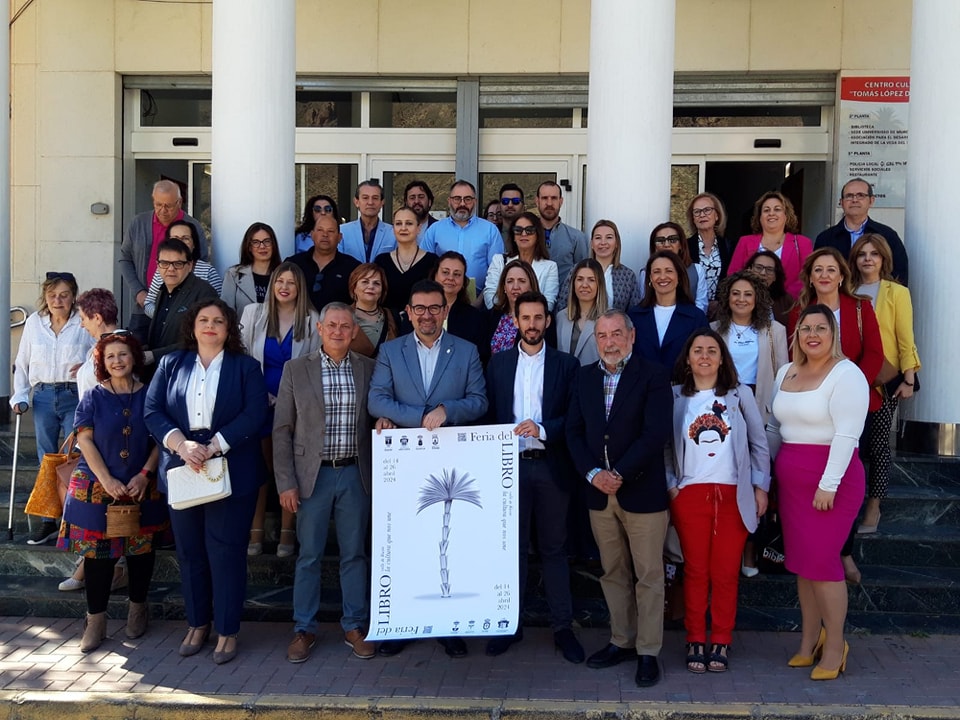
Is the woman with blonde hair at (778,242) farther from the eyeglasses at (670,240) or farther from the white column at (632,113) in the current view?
the white column at (632,113)

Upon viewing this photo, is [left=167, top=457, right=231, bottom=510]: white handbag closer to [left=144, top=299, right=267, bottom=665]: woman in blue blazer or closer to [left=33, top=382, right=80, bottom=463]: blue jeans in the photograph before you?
[left=144, top=299, right=267, bottom=665]: woman in blue blazer

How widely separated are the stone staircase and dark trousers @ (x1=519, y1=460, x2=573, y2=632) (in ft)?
1.59

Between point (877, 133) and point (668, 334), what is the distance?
5.30 meters

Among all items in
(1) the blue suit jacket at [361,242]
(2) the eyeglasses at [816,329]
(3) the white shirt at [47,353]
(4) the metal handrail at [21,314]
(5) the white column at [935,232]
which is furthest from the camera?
(4) the metal handrail at [21,314]

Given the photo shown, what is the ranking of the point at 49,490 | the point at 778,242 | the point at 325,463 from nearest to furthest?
the point at 325,463, the point at 49,490, the point at 778,242

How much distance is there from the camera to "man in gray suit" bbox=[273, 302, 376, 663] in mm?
5570

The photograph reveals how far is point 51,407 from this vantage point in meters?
6.95

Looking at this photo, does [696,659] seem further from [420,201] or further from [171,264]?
[420,201]

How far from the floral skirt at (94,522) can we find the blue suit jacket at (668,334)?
305cm

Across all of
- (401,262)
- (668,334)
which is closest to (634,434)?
(668,334)

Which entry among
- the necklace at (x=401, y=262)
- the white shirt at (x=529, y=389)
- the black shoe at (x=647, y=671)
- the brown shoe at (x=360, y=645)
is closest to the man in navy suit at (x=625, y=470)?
the black shoe at (x=647, y=671)

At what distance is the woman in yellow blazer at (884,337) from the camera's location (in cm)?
653

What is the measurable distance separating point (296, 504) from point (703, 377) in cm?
235

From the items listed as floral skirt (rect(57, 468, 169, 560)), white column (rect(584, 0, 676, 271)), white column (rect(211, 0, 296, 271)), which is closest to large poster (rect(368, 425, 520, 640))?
floral skirt (rect(57, 468, 169, 560))
